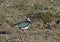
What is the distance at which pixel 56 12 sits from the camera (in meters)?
14.0

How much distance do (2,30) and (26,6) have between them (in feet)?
11.4

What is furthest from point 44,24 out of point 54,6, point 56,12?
point 54,6

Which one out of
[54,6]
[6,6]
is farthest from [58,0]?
[6,6]

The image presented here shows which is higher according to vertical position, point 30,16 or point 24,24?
point 24,24

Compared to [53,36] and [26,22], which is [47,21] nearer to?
[26,22]

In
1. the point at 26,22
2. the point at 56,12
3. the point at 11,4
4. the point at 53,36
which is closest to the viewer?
the point at 53,36

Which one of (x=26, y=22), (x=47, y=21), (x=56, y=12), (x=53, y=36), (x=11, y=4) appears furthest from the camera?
(x=11, y=4)

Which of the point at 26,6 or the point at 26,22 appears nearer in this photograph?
the point at 26,22

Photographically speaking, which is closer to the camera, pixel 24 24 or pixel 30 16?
pixel 24 24

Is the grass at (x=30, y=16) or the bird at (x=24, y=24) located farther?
the bird at (x=24, y=24)

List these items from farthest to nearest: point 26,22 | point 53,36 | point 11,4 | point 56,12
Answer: point 11,4 < point 56,12 < point 26,22 < point 53,36

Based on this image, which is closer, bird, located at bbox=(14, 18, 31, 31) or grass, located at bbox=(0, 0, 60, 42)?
grass, located at bbox=(0, 0, 60, 42)

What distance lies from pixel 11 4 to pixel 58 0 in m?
2.60

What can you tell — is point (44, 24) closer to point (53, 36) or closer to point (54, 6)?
point (53, 36)
